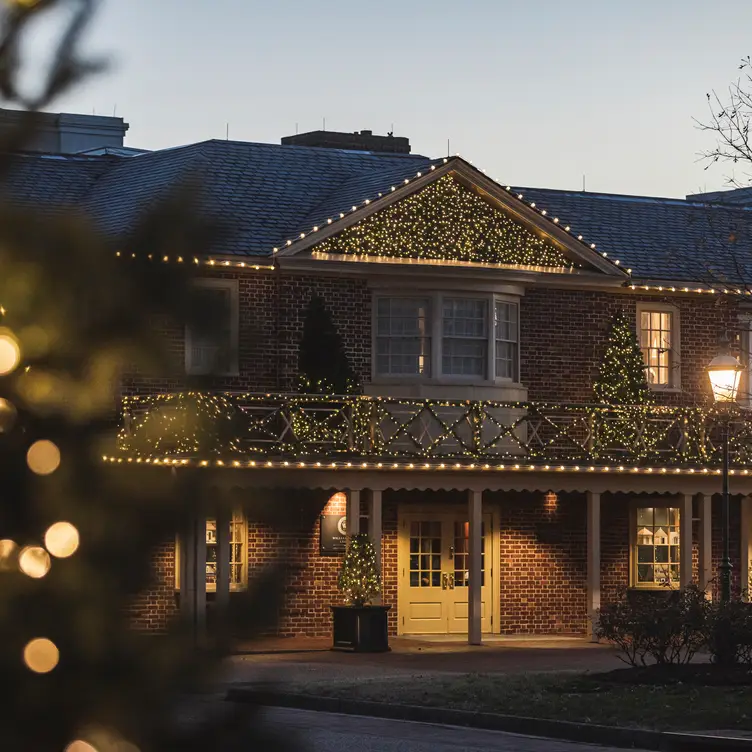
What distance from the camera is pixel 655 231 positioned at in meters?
31.0

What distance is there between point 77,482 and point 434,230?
78.7ft

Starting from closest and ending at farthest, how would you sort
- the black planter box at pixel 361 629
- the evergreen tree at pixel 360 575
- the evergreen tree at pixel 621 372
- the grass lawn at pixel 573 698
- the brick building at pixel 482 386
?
the grass lawn at pixel 573 698 → the black planter box at pixel 361 629 → the evergreen tree at pixel 360 575 → the brick building at pixel 482 386 → the evergreen tree at pixel 621 372

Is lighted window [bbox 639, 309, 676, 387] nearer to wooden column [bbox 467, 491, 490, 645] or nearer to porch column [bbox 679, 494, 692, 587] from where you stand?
porch column [bbox 679, 494, 692, 587]

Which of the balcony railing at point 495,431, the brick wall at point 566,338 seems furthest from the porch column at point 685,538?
the brick wall at point 566,338

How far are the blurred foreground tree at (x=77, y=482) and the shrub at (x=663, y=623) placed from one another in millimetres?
15706

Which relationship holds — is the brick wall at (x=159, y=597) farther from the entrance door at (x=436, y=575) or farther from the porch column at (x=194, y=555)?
the entrance door at (x=436, y=575)

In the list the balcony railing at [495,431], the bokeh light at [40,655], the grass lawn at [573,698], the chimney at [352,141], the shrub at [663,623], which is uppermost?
the chimney at [352,141]

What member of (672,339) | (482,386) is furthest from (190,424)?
(672,339)

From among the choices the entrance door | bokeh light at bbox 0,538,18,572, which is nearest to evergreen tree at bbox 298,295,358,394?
the entrance door

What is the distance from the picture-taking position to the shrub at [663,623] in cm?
1811

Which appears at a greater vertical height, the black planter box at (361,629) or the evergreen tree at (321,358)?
the evergreen tree at (321,358)

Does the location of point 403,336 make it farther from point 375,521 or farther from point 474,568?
point 474,568

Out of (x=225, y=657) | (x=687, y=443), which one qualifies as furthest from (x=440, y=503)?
(x=225, y=657)

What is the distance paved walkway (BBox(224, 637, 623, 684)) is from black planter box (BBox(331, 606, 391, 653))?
23 centimetres
